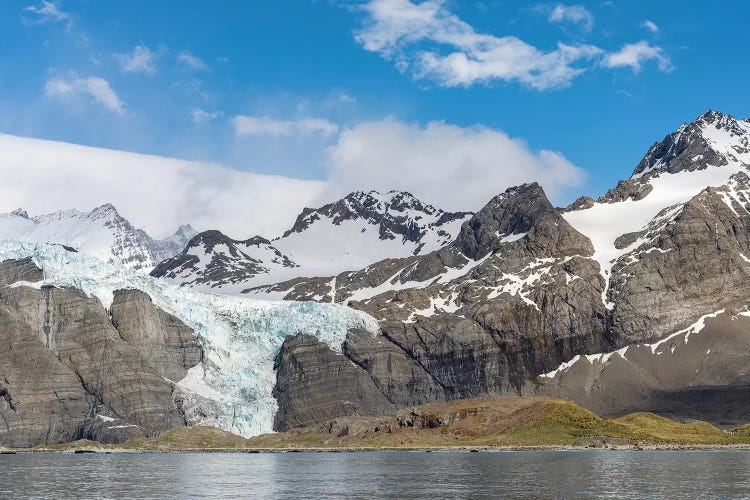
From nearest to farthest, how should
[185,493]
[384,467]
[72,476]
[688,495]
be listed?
[688,495]
[185,493]
[72,476]
[384,467]

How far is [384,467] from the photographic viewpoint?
630 feet

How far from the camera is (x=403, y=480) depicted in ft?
498

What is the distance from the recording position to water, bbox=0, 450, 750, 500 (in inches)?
4983

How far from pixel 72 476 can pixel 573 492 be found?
79.6 meters

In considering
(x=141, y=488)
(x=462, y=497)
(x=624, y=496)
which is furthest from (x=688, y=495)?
(x=141, y=488)

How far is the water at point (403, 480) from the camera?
126562mm

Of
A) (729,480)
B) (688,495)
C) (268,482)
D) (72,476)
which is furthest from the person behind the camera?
(72,476)

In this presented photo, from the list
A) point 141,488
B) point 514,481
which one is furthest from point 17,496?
point 514,481

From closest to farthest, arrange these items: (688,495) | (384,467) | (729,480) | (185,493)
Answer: (688,495) < (185,493) < (729,480) < (384,467)

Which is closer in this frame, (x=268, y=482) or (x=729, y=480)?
(x=729, y=480)

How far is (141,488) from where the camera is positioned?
137750 millimetres

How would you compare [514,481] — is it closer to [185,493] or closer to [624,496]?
[624,496]

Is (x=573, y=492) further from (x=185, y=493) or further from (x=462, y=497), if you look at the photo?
(x=185, y=493)

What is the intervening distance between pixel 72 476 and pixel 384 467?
5522 cm
